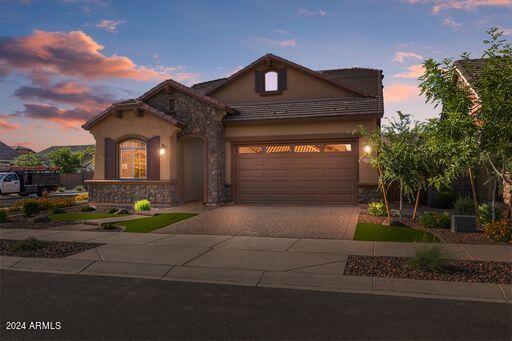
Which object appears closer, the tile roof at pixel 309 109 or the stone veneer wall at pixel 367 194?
the stone veneer wall at pixel 367 194

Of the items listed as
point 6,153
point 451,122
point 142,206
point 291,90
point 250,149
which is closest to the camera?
point 451,122

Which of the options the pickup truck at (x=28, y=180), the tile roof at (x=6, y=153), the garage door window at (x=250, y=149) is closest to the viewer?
the garage door window at (x=250, y=149)

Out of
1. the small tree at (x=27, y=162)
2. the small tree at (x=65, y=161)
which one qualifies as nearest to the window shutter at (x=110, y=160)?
the small tree at (x=65, y=161)

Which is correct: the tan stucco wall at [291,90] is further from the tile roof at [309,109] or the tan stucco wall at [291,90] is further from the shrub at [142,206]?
the shrub at [142,206]

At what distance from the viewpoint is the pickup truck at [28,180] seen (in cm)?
2878

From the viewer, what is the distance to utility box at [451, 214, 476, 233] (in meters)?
11.9

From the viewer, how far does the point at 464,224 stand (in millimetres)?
11953

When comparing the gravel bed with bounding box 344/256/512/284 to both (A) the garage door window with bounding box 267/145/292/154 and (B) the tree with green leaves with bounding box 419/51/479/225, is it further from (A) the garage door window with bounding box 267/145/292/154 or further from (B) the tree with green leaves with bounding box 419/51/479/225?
(A) the garage door window with bounding box 267/145/292/154

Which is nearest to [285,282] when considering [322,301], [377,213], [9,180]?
[322,301]

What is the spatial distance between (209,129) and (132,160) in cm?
446

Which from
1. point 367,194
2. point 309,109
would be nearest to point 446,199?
point 367,194

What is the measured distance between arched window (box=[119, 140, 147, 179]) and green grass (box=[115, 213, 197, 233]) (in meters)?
4.89

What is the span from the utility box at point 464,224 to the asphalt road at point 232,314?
640 cm

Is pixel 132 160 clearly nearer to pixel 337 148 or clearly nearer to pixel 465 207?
pixel 337 148
